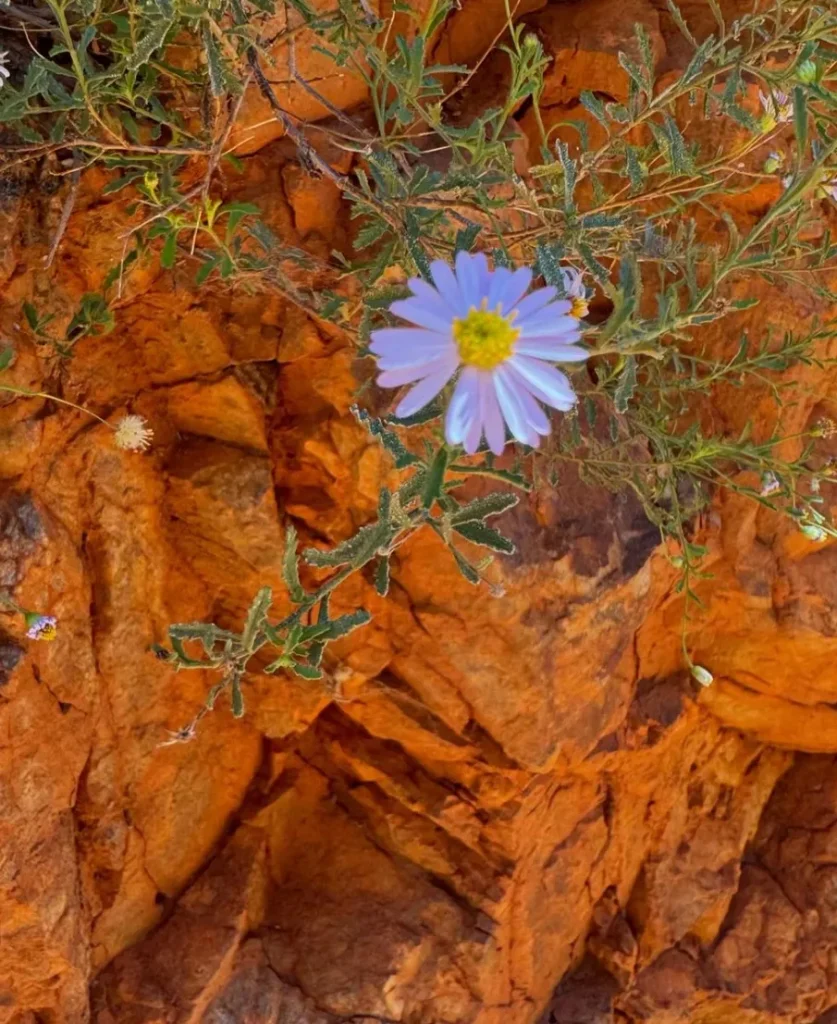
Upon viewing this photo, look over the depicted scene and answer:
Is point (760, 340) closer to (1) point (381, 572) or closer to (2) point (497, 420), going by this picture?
(1) point (381, 572)

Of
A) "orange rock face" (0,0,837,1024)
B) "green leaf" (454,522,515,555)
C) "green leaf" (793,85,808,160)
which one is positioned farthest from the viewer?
"orange rock face" (0,0,837,1024)

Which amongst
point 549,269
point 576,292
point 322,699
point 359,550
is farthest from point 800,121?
point 322,699

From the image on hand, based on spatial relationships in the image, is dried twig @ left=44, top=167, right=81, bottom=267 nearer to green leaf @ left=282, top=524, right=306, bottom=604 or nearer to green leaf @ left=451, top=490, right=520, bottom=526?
green leaf @ left=282, top=524, right=306, bottom=604

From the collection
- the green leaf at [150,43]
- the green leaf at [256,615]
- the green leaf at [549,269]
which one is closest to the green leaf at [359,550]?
the green leaf at [256,615]

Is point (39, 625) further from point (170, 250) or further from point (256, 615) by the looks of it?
point (170, 250)

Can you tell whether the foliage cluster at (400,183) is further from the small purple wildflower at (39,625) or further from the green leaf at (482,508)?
the small purple wildflower at (39,625)

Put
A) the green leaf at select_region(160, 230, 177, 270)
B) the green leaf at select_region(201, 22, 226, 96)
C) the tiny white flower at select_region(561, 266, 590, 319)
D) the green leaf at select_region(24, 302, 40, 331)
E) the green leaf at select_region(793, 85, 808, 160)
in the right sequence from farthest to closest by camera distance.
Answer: the green leaf at select_region(24, 302, 40, 331) < the green leaf at select_region(160, 230, 177, 270) < the tiny white flower at select_region(561, 266, 590, 319) < the green leaf at select_region(201, 22, 226, 96) < the green leaf at select_region(793, 85, 808, 160)

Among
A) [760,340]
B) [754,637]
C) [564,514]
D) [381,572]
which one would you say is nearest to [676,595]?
[754,637]

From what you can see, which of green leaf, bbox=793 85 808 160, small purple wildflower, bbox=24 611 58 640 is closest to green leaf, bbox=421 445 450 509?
green leaf, bbox=793 85 808 160
